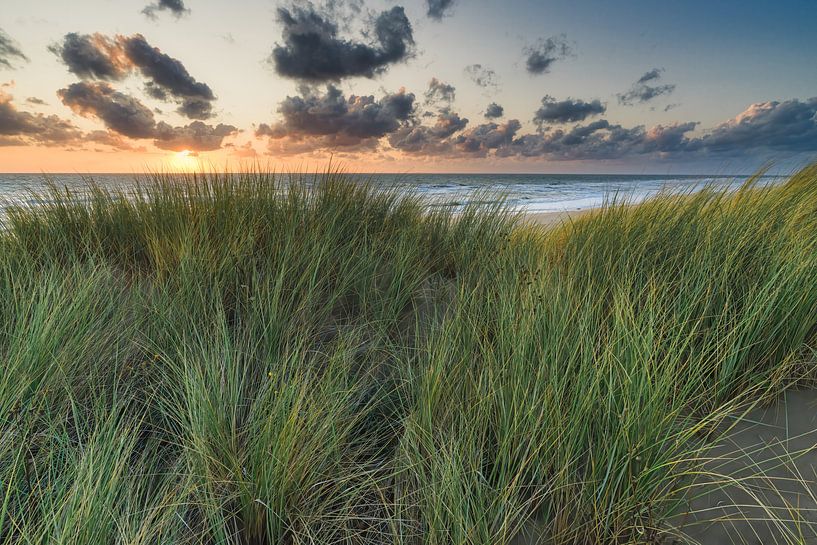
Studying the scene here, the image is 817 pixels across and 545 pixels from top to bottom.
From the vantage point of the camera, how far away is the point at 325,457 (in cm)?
143

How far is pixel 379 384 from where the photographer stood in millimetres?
1920

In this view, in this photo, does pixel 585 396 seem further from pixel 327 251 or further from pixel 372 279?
Answer: pixel 327 251

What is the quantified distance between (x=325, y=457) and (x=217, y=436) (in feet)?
1.36

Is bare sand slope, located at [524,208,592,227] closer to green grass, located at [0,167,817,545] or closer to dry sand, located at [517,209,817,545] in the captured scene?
green grass, located at [0,167,817,545]

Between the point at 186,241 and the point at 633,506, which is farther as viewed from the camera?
the point at 186,241

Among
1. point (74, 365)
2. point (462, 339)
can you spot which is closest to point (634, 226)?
point (462, 339)

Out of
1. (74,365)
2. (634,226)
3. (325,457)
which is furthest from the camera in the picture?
(634,226)

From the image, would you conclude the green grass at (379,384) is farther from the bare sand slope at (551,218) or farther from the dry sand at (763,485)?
the bare sand slope at (551,218)

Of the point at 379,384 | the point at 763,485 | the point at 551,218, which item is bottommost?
the point at 551,218

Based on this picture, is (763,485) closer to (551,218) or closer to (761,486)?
(761,486)

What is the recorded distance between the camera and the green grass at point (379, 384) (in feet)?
4.15

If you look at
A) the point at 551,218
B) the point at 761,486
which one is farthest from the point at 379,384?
the point at 551,218

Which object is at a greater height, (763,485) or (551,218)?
(763,485)

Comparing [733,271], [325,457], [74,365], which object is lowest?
[325,457]
